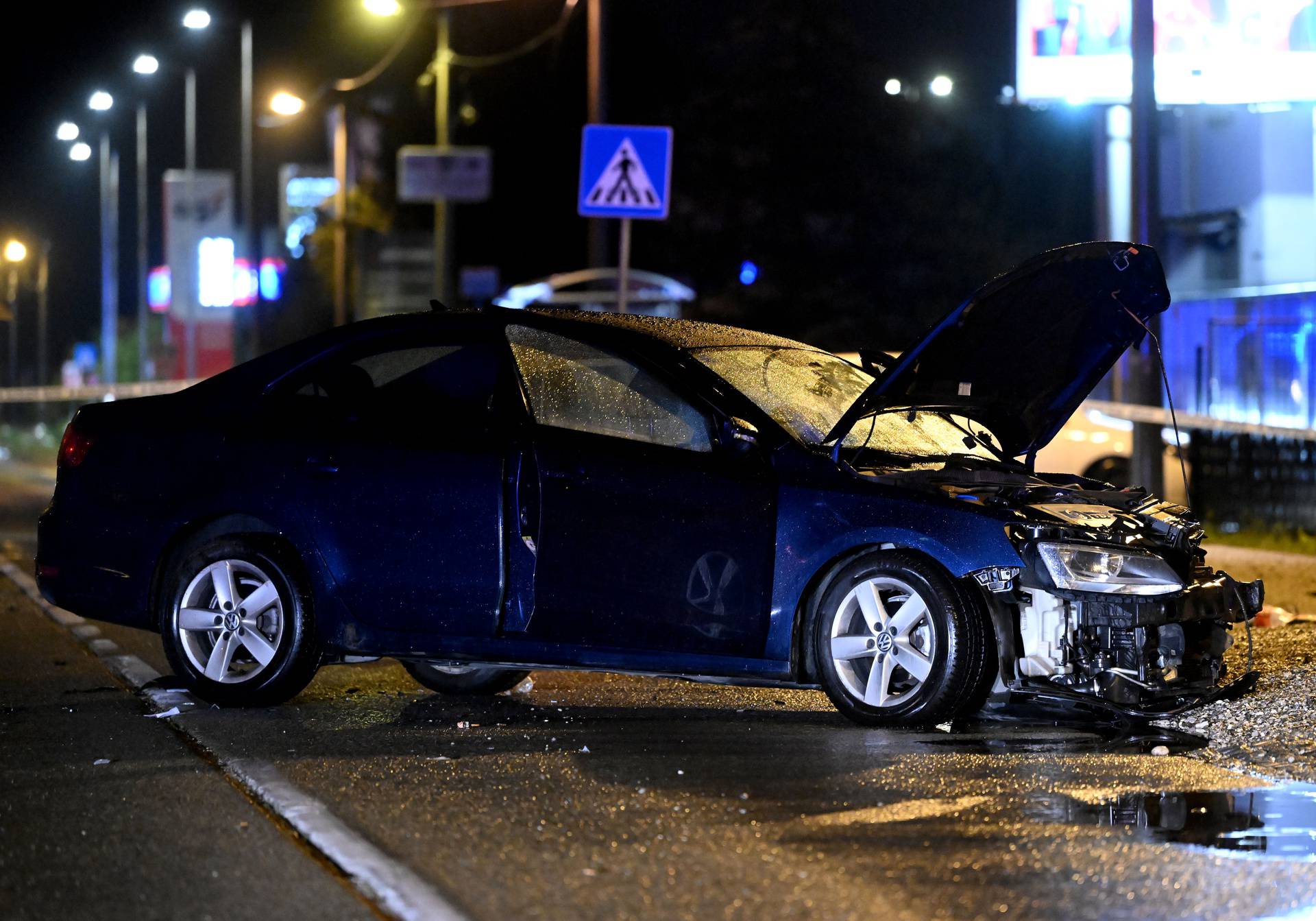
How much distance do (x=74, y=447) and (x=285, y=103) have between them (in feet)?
89.0

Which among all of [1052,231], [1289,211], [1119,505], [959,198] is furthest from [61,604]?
[1052,231]

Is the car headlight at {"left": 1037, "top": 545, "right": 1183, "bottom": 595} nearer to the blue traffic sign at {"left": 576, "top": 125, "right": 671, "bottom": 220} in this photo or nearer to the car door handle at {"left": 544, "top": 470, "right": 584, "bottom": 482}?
the car door handle at {"left": 544, "top": 470, "right": 584, "bottom": 482}

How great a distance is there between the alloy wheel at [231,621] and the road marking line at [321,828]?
0.65 ft

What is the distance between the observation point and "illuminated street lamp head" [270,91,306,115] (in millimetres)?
34062

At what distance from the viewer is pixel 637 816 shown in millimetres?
5590

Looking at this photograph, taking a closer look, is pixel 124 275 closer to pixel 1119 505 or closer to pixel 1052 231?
pixel 1052 231

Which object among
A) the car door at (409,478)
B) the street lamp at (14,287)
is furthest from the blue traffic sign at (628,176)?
the street lamp at (14,287)

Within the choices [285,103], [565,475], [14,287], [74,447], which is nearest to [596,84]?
[285,103]

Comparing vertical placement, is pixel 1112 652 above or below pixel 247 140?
below

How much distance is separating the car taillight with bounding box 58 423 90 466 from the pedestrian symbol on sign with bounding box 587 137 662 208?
25.2 ft

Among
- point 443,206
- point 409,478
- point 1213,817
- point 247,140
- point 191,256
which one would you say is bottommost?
point 1213,817

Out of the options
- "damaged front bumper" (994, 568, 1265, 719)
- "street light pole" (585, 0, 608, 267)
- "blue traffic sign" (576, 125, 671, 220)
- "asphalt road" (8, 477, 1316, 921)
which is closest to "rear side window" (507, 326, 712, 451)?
"asphalt road" (8, 477, 1316, 921)

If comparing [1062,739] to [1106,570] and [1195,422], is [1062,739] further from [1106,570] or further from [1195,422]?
[1195,422]

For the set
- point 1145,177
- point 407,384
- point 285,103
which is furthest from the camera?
point 285,103
